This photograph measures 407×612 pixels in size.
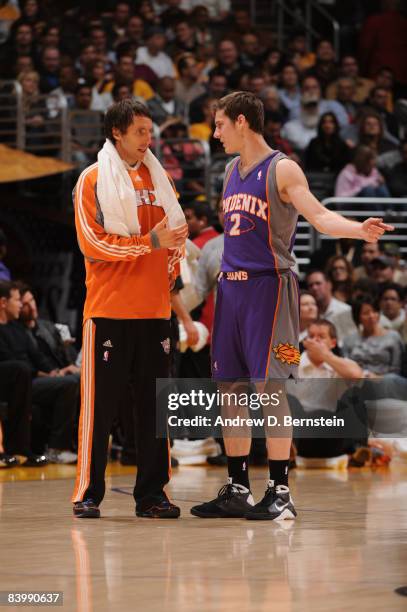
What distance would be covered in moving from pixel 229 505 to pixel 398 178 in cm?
963

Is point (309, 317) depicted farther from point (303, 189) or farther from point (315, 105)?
point (315, 105)

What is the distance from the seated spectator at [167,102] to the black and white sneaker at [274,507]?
981 centimetres

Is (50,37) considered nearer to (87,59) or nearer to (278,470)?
(87,59)

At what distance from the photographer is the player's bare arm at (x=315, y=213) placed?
17.6ft

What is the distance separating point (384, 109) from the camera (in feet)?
54.4

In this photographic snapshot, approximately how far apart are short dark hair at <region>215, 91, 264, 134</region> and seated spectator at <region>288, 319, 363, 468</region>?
353 cm

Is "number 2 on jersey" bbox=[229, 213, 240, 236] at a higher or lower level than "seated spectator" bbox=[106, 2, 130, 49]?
lower

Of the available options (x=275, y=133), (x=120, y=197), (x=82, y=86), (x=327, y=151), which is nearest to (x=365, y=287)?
(x=327, y=151)

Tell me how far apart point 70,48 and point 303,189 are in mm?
10984

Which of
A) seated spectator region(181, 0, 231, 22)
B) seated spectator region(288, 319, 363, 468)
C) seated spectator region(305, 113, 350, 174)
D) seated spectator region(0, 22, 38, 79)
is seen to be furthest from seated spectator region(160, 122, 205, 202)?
seated spectator region(181, 0, 231, 22)

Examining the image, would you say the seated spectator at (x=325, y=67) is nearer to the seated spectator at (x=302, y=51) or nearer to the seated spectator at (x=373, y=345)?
the seated spectator at (x=302, y=51)

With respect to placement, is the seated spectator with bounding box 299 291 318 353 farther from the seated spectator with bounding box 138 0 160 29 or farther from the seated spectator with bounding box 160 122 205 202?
the seated spectator with bounding box 138 0 160 29

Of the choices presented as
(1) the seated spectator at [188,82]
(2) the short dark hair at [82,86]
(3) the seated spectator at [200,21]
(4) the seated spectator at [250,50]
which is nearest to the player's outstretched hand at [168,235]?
(2) the short dark hair at [82,86]

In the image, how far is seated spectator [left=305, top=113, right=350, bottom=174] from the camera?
49.4 feet
